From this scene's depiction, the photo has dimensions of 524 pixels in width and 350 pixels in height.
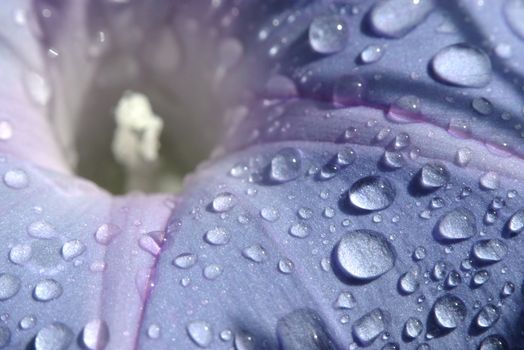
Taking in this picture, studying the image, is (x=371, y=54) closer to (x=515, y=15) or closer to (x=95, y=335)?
(x=515, y=15)

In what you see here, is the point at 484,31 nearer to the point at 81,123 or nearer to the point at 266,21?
the point at 266,21

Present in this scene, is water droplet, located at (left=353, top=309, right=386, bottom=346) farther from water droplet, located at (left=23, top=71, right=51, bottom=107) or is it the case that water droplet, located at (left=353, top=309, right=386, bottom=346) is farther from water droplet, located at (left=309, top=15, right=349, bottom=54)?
water droplet, located at (left=23, top=71, right=51, bottom=107)

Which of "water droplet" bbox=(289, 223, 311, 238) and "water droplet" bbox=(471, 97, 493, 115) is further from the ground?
"water droplet" bbox=(471, 97, 493, 115)

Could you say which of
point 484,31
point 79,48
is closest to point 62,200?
point 79,48

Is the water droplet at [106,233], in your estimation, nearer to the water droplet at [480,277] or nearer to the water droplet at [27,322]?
the water droplet at [27,322]

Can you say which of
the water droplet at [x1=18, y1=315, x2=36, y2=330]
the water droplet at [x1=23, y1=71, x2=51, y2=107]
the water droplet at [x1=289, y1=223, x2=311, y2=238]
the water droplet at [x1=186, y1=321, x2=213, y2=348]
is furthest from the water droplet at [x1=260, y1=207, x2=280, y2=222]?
the water droplet at [x1=23, y1=71, x2=51, y2=107]

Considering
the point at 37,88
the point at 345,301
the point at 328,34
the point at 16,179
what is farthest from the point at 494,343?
the point at 37,88
